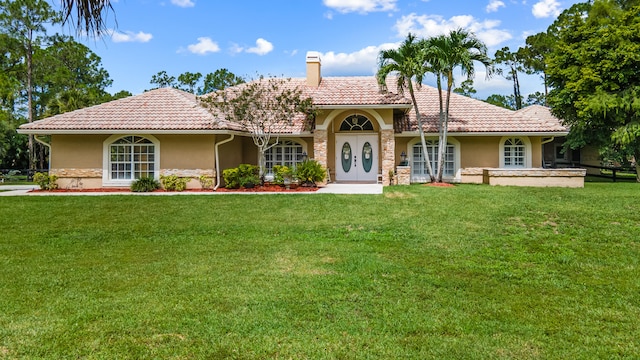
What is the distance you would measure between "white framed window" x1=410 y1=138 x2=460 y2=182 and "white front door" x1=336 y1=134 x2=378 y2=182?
2.01 meters

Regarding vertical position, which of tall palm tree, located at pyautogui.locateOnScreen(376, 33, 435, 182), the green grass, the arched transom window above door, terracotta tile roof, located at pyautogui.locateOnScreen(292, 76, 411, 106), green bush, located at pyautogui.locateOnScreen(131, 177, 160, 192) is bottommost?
the green grass

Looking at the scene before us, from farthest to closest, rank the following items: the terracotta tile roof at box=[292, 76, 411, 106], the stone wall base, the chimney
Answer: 1. the chimney
2. the terracotta tile roof at box=[292, 76, 411, 106]
3. the stone wall base

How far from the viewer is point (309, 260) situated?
23.9 feet

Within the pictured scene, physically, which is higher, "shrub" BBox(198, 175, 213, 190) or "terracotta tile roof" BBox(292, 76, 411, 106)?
"terracotta tile roof" BBox(292, 76, 411, 106)

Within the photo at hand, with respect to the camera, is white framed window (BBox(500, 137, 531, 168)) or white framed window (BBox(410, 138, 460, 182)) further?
white framed window (BBox(410, 138, 460, 182))

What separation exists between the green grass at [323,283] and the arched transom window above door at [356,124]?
30.4ft

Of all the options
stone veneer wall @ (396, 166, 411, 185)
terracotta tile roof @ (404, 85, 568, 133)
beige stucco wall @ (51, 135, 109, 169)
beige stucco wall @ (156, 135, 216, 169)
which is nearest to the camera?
beige stucco wall @ (156, 135, 216, 169)

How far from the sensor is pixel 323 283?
5941mm

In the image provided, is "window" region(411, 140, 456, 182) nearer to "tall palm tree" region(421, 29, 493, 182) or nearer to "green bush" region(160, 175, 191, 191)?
"tall palm tree" region(421, 29, 493, 182)

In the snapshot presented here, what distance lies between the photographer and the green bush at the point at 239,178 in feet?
57.0

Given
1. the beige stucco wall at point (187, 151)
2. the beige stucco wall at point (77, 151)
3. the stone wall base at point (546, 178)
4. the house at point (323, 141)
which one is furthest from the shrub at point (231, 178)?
the stone wall base at point (546, 178)

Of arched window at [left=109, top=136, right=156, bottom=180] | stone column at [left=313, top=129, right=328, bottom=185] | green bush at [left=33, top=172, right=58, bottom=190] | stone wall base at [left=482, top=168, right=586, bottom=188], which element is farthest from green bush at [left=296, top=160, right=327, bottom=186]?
green bush at [left=33, top=172, right=58, bottom=190]

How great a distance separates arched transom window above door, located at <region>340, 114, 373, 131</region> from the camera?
67.5ft

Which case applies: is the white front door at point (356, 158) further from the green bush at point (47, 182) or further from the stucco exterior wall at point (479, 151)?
the green bush at point (47, 182)
